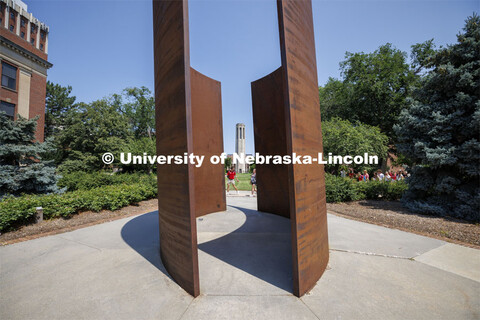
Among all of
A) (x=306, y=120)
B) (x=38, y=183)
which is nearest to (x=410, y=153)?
(x=306, y=120)

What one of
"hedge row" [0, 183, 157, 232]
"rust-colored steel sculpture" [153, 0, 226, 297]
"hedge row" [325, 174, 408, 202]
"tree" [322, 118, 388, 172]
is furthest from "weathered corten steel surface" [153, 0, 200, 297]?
"tree" [322, 118, 388, 172]

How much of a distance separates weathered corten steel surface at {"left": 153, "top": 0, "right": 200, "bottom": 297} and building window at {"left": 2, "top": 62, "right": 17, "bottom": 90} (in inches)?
971

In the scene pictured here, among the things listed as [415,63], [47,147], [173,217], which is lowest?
[173,217]

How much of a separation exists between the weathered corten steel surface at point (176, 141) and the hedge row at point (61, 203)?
517cm

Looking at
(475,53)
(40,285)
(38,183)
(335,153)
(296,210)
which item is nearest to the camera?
(296,210)

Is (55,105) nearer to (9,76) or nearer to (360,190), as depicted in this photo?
(9,76)

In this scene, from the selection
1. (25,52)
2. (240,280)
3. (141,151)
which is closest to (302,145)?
(240,280)

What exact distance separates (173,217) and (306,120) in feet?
8.08

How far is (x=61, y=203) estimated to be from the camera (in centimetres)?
642

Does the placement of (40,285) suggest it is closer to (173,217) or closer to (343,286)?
(173,217)

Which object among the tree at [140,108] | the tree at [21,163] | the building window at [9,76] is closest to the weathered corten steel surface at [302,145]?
the tree at [21,163]

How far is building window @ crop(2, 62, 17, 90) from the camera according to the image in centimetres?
1748

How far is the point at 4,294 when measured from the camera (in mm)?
2619

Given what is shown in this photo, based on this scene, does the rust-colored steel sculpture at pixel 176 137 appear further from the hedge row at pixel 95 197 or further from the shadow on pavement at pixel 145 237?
the hedge row at pixel 95 197
